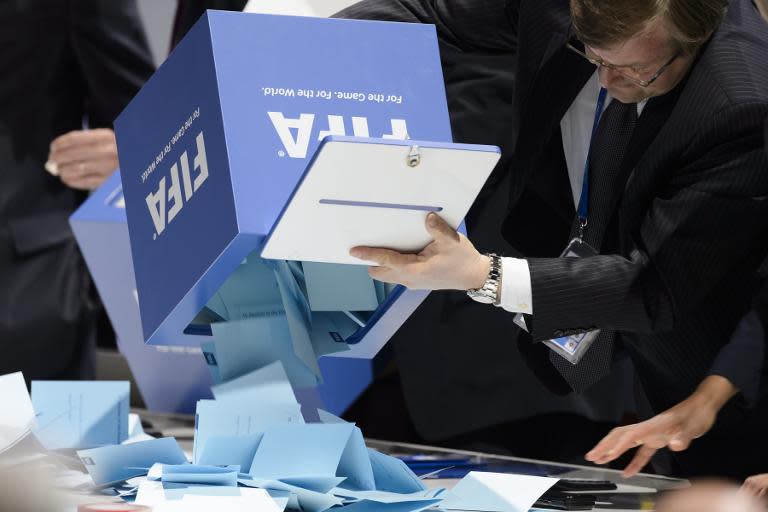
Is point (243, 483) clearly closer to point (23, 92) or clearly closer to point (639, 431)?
point (639, 431)

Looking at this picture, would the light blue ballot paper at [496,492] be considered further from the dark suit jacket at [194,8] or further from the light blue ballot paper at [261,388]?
the dark suit jacket at [194,8]

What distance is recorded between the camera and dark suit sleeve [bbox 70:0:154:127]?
8.22ft

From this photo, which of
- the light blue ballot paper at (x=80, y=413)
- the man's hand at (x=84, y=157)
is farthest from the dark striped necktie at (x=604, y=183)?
the man's hand at (x=84, y=157)

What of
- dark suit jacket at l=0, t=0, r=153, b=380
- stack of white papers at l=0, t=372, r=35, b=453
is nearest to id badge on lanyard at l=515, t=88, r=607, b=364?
stack of white papers at l=0, t=372, r=35, b=453

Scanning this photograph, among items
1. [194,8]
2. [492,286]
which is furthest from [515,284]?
[194,8]

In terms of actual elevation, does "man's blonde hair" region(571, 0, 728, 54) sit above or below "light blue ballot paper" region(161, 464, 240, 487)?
above

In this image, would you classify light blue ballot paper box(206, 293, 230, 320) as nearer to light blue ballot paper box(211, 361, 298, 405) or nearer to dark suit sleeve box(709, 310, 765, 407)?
light blue ballot paper box(211, 361, 298, 405)

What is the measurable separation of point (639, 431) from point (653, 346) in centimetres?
26

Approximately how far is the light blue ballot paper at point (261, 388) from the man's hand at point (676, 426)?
0.41 metres

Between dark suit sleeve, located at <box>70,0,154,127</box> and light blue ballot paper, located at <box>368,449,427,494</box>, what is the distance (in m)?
1.36

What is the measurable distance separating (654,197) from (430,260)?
37 centimetres

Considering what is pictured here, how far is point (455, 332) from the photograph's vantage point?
211cm

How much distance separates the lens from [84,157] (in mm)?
2432

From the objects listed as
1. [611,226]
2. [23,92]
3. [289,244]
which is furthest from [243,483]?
[23,92]
